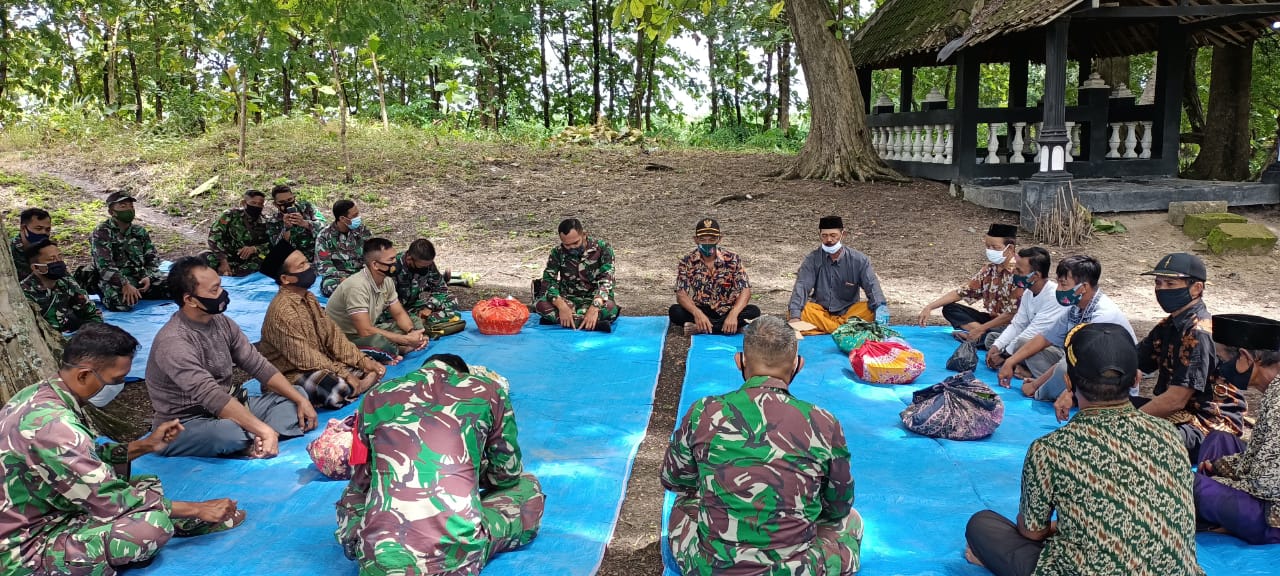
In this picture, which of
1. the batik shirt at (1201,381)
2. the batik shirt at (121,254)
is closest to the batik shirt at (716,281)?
the batik shirt at (1201,381)

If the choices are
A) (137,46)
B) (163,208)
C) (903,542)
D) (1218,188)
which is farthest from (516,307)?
(137,46)

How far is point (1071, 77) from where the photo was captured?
23.5m

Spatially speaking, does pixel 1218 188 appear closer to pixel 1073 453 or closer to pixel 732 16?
pixel 1073 453

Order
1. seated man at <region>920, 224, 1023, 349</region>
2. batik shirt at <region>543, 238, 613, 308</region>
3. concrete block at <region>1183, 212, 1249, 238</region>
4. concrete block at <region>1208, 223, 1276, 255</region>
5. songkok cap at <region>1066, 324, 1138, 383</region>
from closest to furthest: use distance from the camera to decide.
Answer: songkok cap at <region>1066, 324, 1138, 383</region> < seated man at <region>920, 224, 1023, 349</region> < batik shirt at <region>543, 238, 613, 308</region> < concrete block at <region>1208, 223, 1276, 255</region> < concrete block at <region>1183, 212, 1249, 238</region>

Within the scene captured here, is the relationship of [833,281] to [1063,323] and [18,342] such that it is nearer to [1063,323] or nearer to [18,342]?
[1063,323]

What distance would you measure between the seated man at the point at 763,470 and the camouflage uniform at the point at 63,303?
20.1 feet

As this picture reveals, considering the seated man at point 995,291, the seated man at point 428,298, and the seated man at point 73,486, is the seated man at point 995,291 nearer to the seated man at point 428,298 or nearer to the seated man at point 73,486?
the seated man at point 428,298

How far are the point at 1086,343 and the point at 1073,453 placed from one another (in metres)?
0.37

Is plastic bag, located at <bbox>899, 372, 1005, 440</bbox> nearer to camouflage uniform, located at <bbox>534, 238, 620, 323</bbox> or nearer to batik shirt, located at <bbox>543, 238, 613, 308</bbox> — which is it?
camouflage uniform, located at <bbox>534, 238, 620, 323</bbox>

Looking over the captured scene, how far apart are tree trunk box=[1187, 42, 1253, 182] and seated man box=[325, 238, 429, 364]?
43.6 ft

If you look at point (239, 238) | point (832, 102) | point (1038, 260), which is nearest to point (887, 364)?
point (1038, 260)

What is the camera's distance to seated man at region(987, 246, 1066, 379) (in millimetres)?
5621

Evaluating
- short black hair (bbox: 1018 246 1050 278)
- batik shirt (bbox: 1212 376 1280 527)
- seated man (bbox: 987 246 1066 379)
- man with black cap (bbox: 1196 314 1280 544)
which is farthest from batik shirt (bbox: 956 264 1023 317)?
batik shirt (bbox: 1212 376 1280 527)

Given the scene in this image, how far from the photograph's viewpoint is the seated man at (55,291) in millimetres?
7102
